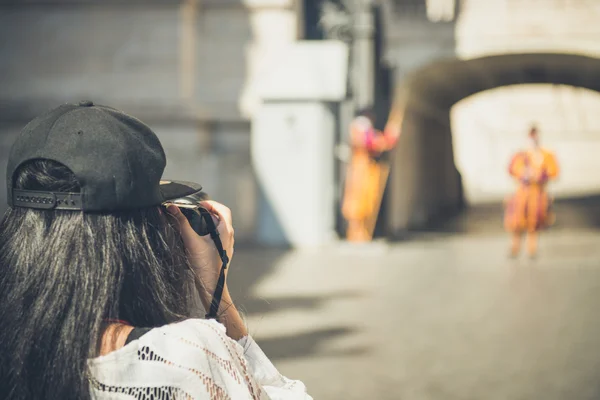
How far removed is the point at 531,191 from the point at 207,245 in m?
11.4

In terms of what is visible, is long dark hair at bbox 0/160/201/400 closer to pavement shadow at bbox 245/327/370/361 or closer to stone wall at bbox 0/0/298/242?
pavement shadow at bbox 245/327/370/361

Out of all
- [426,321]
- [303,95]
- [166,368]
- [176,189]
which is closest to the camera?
[166,368]

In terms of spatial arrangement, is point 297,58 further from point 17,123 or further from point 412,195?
point 412,195

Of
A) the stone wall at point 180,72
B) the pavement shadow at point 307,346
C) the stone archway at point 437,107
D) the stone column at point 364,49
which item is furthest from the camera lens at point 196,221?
the stone archway at point 437,107

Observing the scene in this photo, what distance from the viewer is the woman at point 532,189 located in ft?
40.6

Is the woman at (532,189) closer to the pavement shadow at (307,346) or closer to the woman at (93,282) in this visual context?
the pavement shadow at (307,346)

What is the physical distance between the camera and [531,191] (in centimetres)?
1255

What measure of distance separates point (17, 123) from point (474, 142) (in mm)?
20306

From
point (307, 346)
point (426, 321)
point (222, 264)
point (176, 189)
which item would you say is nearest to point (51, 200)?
point (176, 189)

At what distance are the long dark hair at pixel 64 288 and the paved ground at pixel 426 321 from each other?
1.58 m

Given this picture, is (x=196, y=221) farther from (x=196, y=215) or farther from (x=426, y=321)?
(x=426, y=321)

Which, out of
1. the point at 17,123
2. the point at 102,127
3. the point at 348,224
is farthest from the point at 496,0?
the point at 102,127

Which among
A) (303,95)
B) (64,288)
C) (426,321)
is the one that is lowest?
(426,321)

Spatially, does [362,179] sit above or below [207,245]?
below
